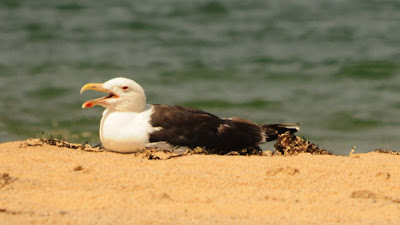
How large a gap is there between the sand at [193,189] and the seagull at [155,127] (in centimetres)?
23

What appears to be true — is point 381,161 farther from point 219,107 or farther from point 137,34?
point 137,34

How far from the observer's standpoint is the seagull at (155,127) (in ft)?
19.7

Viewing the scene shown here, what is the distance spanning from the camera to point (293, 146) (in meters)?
6.41

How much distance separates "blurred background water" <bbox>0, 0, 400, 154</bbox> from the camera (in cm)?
963

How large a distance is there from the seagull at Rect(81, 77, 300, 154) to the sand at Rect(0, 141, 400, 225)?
23 centimetres

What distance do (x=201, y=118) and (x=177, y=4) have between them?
9.94 m

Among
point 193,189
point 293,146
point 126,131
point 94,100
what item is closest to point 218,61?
point 293,146

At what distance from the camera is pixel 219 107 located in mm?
10133

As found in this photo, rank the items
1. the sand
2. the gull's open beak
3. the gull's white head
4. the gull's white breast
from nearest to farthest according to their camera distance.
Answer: the sand, the gull's white breast, the gull's open beak, the gull's white head

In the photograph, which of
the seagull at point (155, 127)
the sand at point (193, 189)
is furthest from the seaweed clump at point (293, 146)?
the sand at point (193, 189)

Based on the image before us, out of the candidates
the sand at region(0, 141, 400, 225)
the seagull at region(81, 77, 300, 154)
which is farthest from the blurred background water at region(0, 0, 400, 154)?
the sand at region(0, 141, 400, 225)

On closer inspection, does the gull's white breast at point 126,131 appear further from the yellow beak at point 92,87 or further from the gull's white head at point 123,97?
the yellow beak at point 92,87

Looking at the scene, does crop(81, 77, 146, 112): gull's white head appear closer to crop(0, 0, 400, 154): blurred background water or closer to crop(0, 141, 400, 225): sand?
crop(0, 141, 400, 225): sand

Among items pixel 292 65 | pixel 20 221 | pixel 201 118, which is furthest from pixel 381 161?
pixel 292 65
